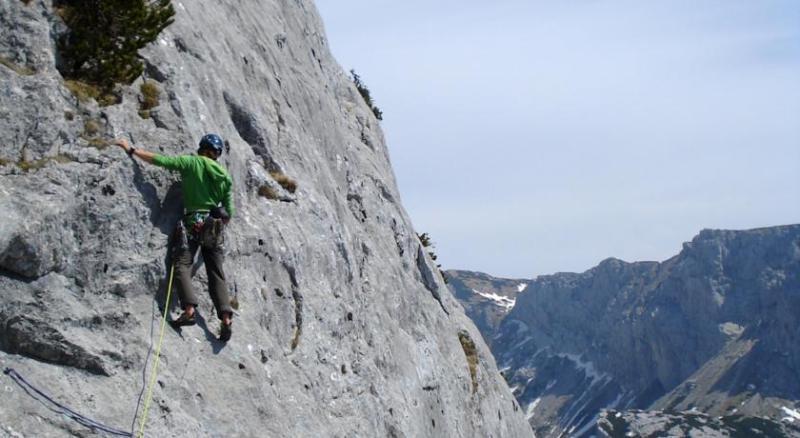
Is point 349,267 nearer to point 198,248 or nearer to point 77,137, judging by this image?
point 198,248

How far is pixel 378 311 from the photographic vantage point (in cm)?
2308

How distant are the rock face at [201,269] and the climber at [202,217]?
320mm

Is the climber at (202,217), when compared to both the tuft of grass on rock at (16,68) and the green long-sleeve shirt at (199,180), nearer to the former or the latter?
the green long-sleeve shirt at (199,180)

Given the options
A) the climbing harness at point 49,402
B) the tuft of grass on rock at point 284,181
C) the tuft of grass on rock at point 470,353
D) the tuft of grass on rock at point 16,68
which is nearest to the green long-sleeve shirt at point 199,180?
the tuft of grass on rock at point 16,68

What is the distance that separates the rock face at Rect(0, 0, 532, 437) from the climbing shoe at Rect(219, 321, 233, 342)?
0.19 m

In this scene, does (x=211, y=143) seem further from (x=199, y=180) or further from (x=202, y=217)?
(x=202, y=217)

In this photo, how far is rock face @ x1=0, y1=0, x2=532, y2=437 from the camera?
39.5ft

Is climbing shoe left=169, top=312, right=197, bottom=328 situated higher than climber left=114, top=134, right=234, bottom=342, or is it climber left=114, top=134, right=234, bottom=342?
climber left=114, top=134, right=234, bottom=342

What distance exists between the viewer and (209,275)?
14.6 m

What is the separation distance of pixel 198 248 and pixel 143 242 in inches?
43.0

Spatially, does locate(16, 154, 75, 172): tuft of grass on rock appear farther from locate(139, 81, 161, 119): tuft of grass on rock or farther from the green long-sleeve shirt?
locate(139, 81, 161, 119): tuft of grass on rock

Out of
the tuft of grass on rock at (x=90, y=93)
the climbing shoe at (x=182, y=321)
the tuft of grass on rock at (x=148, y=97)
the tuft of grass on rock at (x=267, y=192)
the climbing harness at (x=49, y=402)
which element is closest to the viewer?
the climbing harness at (x=49, y=402)

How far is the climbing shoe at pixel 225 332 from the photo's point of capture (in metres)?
14.3

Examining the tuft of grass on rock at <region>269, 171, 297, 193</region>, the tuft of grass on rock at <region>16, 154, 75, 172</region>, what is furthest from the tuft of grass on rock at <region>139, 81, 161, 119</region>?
the tuft of grass on rock at <region>269, 171, 297, 193</region>
